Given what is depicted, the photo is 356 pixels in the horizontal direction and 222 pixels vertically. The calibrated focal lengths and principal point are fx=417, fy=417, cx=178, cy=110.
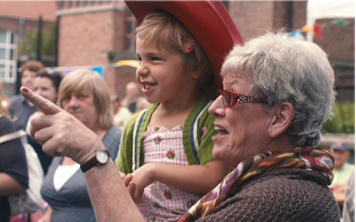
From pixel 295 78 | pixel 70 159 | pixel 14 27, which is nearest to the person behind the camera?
pixel 295 78

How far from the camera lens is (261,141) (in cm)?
169

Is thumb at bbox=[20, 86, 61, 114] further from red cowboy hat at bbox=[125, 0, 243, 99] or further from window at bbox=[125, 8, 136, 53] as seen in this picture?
window at bbox=[125, 8, 136, 53]

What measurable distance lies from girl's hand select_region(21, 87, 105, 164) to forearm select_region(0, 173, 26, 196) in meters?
1.56

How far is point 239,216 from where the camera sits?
142cm

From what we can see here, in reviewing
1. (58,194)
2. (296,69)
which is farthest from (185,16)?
(58,194)

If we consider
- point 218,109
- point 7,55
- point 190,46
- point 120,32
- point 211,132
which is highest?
point 120,32

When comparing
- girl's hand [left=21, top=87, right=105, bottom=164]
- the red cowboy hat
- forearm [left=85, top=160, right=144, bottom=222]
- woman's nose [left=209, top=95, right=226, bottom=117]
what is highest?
the red cowboy hat

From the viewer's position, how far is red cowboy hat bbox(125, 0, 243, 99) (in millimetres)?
1914

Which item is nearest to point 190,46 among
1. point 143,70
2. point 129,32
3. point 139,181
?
point 143,70

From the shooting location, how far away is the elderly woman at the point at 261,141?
1433mm

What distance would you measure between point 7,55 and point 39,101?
85.1 feet

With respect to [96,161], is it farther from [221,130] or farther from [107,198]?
[221,130]

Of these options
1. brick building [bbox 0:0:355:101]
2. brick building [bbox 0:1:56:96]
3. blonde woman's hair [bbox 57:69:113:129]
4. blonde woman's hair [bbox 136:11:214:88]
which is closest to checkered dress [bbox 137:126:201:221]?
blonde woman's hair [bbox 136:11:214:88]

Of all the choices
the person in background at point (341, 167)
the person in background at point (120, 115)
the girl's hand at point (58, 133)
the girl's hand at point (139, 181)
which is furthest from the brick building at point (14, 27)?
the girl's hand at point (58, 133)
